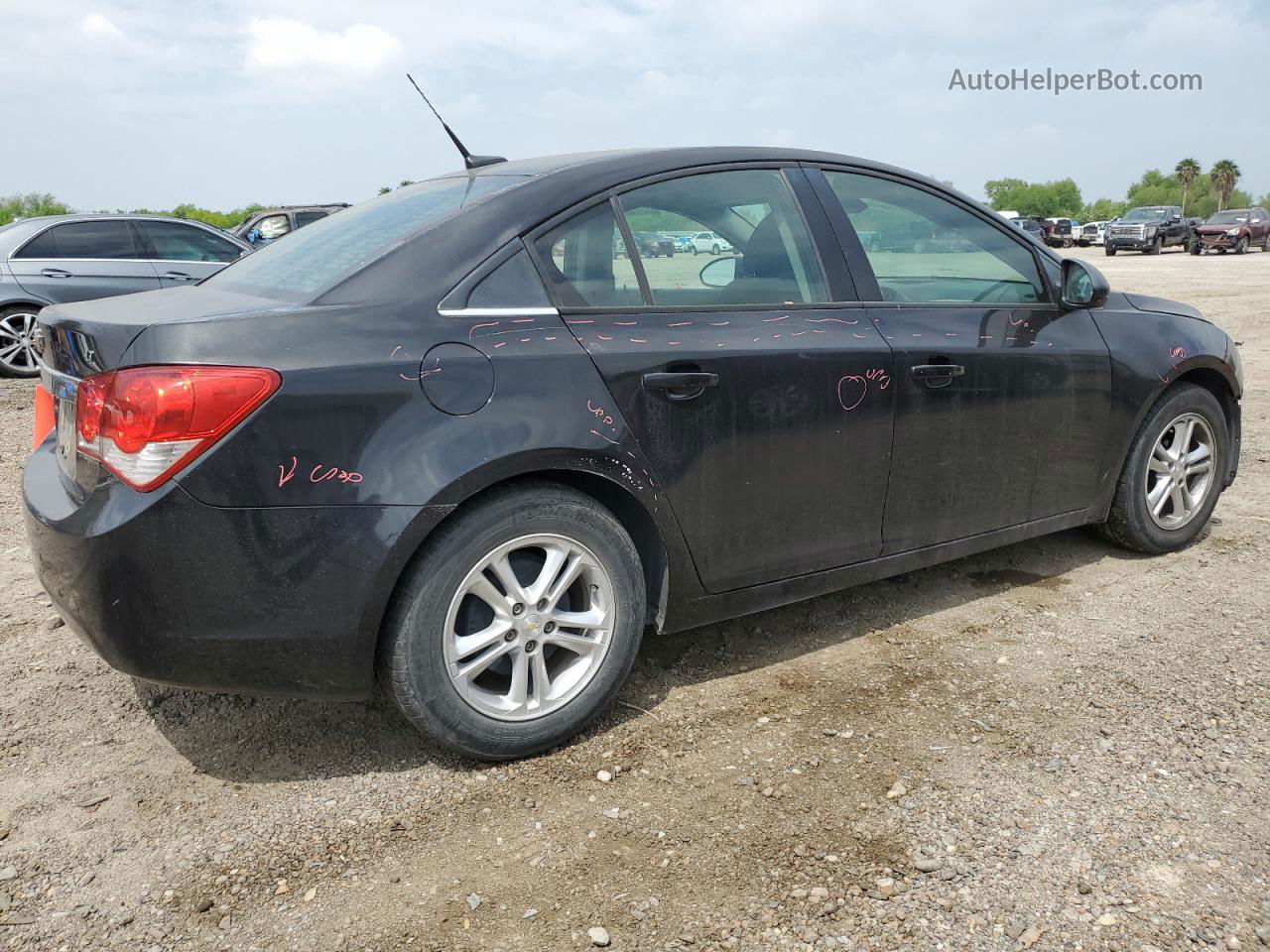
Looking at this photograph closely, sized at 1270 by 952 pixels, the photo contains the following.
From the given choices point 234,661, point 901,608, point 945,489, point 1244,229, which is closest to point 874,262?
point 945,489

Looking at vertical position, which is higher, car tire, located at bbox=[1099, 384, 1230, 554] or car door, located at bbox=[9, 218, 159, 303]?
car door, located at bbox=[9, 218, 159, 303]

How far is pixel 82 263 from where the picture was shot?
9.88 m

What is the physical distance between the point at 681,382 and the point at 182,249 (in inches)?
355

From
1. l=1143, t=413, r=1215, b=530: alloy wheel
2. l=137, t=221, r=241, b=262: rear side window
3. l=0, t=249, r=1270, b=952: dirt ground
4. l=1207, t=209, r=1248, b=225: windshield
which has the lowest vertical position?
l=0, t=249, r=1270, b=952: dirt ground

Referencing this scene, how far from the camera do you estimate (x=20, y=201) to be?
61.7 meters

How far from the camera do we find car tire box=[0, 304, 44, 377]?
9617 millimetres

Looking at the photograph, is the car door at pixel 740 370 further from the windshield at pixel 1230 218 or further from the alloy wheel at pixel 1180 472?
the windshield at pixel 1230 218

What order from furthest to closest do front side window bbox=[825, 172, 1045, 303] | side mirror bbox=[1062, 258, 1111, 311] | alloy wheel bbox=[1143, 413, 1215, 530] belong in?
alloy wheel bbox=[1143, 413, 1215, 530], side mirror bbox=[1062, 258, 1111, 311], front side window bbox=[825, 172, 1045, 303]

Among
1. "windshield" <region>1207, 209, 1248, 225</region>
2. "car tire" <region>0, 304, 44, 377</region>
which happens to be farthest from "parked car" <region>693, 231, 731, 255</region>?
"windshield" <region>1207, 209, 1248, 225</region>

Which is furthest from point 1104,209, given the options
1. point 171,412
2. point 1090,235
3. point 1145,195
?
point 171,412

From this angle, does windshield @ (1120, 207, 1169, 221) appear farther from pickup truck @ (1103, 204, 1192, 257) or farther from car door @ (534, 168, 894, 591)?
car door @ (534, 168, 894, 591)

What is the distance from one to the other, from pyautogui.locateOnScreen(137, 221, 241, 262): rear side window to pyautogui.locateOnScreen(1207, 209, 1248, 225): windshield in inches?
1420

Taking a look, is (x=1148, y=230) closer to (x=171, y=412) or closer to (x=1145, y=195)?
(x=171, y=412)

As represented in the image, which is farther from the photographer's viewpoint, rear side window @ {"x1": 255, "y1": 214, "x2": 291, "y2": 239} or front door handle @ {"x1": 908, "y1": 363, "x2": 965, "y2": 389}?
rear side window @ {"x1": 255, "y1": 214, "x2": 291, "y2": 239}
